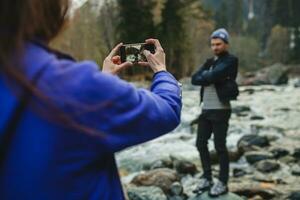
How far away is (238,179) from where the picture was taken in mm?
8820

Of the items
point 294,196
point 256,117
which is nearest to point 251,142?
point 256,117

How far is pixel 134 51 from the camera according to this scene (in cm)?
197

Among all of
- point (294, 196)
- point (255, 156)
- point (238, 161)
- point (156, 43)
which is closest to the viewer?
point (156, 43)

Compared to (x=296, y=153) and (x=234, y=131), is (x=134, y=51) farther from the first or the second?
(x=234, y=131)

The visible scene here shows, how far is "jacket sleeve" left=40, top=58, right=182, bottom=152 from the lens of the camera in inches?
48.9

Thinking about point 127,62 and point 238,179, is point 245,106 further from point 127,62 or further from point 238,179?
point 127,62

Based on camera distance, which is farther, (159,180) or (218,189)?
(159,180)

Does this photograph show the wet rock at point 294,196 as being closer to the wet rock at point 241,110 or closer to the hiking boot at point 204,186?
the hiking boot at point 204,186

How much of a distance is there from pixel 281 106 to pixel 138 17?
12608 millimetres

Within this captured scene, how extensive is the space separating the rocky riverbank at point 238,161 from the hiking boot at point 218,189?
0.24 feet

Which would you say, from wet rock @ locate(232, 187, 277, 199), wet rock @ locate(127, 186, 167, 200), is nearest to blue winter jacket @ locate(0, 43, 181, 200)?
wet rock @ locate(127, 186, 167, 200)

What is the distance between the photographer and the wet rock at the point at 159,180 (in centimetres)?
750

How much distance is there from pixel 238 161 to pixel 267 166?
34.4 inches

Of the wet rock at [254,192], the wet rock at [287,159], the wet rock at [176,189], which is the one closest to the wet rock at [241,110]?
the wet rock at [287,159]
